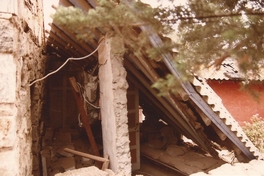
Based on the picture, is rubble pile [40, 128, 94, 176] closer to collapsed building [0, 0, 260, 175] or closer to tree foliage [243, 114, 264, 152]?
collapsed building [0, 0, 260, 175]

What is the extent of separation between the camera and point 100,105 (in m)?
5.10

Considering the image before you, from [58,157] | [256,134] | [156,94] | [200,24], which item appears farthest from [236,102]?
[200,24]

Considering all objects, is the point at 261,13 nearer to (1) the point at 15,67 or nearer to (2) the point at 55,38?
(1) the point at 15,67

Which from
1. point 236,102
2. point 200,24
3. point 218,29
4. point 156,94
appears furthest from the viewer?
point 236,102

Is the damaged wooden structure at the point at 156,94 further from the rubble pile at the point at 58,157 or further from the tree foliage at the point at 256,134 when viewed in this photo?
the tree foliage at the point at 256,134

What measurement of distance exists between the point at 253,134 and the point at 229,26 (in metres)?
5.98

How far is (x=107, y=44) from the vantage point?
384 cm

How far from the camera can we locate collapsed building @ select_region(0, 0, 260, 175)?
8.32 feet

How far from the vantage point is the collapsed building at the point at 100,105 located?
2535 millimetres

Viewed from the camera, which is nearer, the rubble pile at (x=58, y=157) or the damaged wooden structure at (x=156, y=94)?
the damaged wooden structure at (x=156, y=94)

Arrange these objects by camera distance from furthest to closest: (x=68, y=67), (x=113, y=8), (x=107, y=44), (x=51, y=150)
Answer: (x=68, y=67) → (x=51, y=150) → (x=107, y=44) → (x=113, y=8)

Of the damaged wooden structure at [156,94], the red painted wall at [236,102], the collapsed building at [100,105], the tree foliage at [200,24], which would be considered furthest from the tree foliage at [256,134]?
the tree foliage at [200,24]

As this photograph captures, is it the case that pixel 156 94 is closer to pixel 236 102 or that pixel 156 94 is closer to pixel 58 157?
pixel 58 157

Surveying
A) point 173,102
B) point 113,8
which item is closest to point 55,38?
point 173,102
